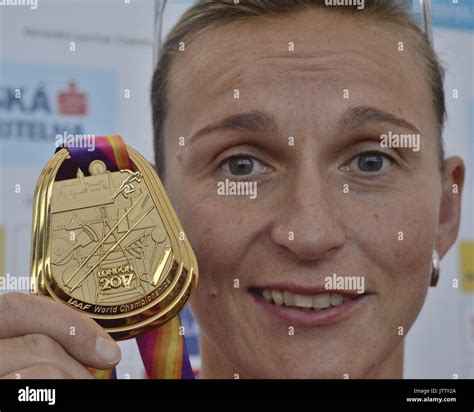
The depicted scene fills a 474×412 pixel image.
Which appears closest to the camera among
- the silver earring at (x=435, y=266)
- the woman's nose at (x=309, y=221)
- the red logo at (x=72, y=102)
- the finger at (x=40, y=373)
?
the finger at (x=40, y=373)

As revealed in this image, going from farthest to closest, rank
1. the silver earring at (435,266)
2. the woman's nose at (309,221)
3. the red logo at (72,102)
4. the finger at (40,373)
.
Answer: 1. the red logo at (72,102)
2. the silver earring at (435,266)
3. the woman's nose at (309,221)
4. the finger at (40,373)

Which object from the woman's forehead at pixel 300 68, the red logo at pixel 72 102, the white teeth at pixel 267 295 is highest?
the red logo at pixel 72 102

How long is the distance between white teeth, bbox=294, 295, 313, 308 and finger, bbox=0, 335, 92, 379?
0.32 m

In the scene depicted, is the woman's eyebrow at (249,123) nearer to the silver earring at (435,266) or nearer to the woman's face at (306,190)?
the woman's face at (306,190)

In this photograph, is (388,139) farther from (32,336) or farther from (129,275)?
(32,336)

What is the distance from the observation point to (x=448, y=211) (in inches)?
43.9

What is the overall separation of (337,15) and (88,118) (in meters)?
0.68

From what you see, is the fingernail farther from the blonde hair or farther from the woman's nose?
the blonde hair

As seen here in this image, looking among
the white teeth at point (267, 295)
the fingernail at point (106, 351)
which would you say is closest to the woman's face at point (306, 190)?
the white teeth at point (267, 295)

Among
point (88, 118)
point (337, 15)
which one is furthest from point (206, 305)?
point (88, 118)

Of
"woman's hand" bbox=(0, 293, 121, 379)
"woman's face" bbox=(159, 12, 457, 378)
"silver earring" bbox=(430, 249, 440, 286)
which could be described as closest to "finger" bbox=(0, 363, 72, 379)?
"woman's hand" bbox=(0, 293, 121, 379)

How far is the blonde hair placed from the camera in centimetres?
100

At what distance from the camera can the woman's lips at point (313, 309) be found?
3.15 ft

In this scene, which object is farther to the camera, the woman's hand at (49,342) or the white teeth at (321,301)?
the white teeth at (321,301)
